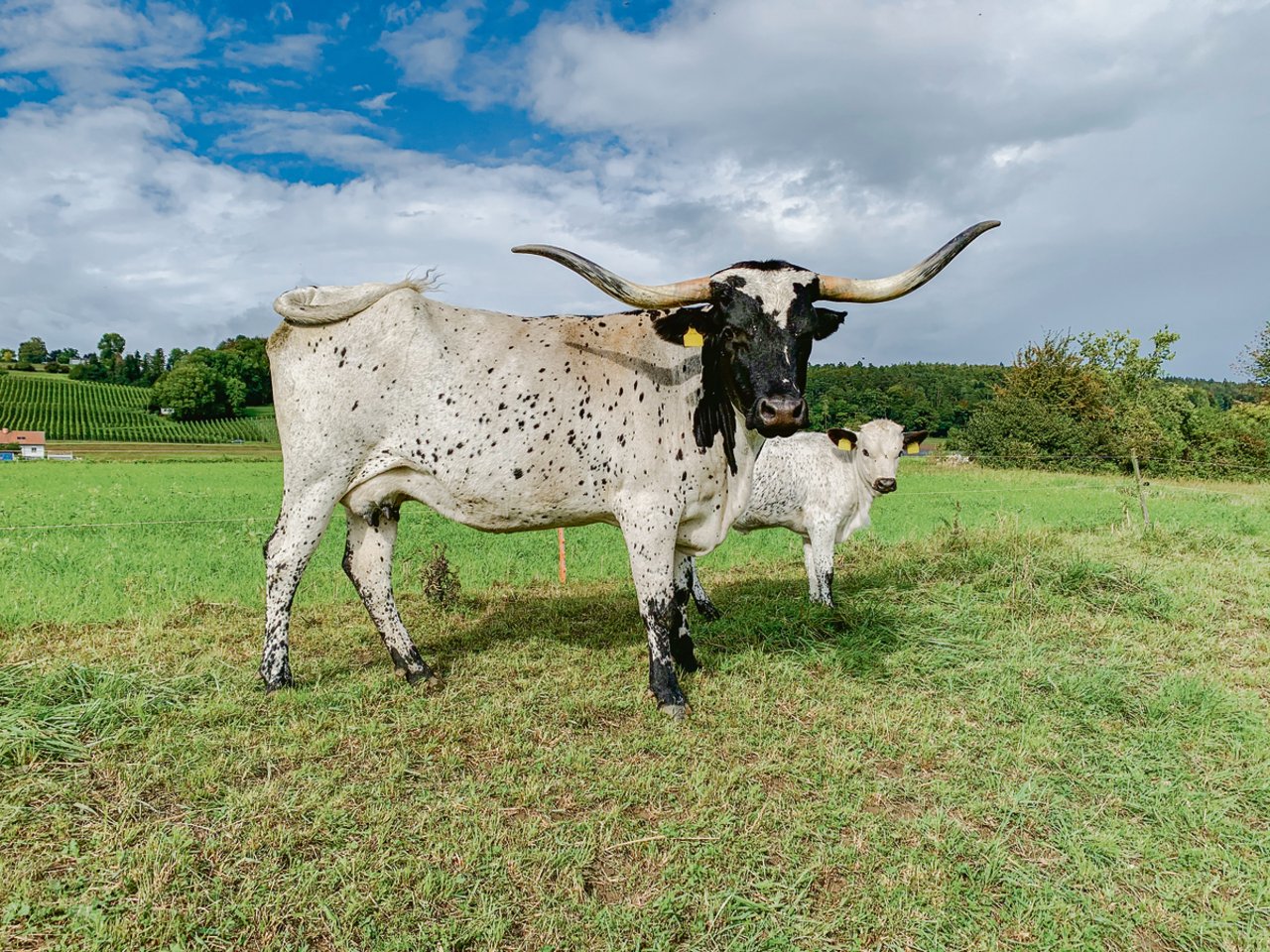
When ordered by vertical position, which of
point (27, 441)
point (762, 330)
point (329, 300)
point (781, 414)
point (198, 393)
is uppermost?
point (198, 393)

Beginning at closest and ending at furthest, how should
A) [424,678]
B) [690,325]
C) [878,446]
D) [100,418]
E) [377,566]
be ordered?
[690,325] < [424,678] < [377,566] < [878,446] < [100,418]

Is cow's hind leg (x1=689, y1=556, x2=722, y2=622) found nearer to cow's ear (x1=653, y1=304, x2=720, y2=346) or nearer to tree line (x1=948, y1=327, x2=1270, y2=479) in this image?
cow's ear (x1=653, y1=304, x2=720, y2=346)

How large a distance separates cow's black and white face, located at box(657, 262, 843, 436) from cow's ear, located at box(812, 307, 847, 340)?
0.7 inches

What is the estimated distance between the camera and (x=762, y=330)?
4363 mm

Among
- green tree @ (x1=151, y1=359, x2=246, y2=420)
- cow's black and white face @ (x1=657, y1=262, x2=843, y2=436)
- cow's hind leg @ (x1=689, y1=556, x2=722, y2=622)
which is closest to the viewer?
cow's black and white face @ (x1=657, y1=262, x2=843, y2=436)

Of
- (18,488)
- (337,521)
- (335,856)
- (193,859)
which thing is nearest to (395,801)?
(335,856)

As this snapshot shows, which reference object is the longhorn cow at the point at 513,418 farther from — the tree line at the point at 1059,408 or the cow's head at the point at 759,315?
the tree line at the point at 1059,408

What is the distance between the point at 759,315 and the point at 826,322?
2.12 ft

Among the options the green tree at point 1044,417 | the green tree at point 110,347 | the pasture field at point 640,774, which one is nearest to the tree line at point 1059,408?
the green tree at point 1044,417

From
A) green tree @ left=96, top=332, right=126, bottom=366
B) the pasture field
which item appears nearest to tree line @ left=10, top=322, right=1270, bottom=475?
the pasture field

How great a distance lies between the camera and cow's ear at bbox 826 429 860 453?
8.12m

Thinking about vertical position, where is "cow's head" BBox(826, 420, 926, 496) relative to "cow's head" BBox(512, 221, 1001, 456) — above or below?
below

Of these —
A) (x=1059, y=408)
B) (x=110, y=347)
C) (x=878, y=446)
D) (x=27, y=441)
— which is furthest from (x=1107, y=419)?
(x=110, y=347)

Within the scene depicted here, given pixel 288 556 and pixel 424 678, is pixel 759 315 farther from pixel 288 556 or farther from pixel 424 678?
pixel 288 556
